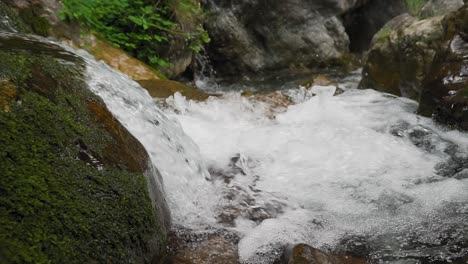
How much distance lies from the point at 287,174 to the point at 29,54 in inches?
93.7

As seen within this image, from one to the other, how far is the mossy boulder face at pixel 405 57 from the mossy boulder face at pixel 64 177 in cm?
489

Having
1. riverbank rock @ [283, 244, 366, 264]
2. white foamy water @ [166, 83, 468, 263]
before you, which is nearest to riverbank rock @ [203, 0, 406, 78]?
white foamy water @ [166, 83, 468, 263]

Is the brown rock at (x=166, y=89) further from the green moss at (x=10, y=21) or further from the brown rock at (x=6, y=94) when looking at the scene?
the brown rock at (x=6, y=94)

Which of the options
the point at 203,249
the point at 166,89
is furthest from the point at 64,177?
the point at 166,89

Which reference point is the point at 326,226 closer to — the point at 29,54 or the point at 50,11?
the point at 29,54

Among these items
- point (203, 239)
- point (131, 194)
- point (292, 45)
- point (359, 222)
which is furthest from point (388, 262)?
point (292, 45)

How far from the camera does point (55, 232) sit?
1.81 m

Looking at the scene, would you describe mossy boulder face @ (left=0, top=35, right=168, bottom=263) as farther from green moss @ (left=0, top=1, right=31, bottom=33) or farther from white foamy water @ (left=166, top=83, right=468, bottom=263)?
green moss @ (left=0, top=1, right=31, bottom=33)

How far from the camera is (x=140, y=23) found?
6.58m

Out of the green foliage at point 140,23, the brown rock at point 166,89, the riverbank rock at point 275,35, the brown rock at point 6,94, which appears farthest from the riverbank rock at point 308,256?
the riverbank rock at point 275,35

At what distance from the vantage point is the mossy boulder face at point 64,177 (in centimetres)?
175

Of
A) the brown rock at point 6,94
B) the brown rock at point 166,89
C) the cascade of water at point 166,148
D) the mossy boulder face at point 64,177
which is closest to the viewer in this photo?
the mossy boulder face at point 64,177

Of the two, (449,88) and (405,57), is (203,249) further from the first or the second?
(405,57)

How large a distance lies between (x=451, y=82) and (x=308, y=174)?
6.82ft
